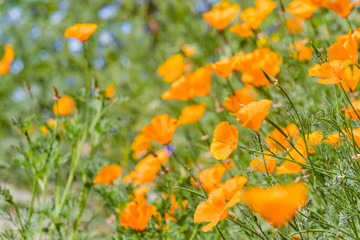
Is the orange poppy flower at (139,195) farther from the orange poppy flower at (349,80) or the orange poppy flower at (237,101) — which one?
the orange poppy flower at (349,80)

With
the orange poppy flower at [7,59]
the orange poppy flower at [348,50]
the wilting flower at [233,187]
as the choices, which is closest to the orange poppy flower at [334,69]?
the orange poppy flower at [348,50]

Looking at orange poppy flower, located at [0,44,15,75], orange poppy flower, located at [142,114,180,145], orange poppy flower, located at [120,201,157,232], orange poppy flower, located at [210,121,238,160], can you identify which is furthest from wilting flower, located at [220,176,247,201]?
orange poppy flower, located at [0,44,15,75]

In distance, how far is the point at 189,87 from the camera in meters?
A: 1.86

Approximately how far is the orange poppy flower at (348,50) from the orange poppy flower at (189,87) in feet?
2.66

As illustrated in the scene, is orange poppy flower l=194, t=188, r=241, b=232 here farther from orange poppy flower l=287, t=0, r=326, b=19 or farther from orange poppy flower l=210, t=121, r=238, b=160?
orange poppy flower l=287, t=0, r=326, b=19

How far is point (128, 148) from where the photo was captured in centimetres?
259

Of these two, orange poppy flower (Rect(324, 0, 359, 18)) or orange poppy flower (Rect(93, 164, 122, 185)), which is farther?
orange poppy flower (Rect(93, 164, 122, 185))

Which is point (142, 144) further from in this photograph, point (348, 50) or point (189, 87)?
point (348, 50)

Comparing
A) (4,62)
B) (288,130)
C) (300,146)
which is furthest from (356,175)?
(4,62)

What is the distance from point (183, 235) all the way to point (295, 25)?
1511mm

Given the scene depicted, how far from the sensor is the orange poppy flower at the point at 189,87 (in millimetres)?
1831

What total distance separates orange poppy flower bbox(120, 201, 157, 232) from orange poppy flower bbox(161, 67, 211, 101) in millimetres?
644

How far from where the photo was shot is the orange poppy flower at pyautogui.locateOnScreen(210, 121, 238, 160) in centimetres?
107

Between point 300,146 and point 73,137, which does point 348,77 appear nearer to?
point 300,146
